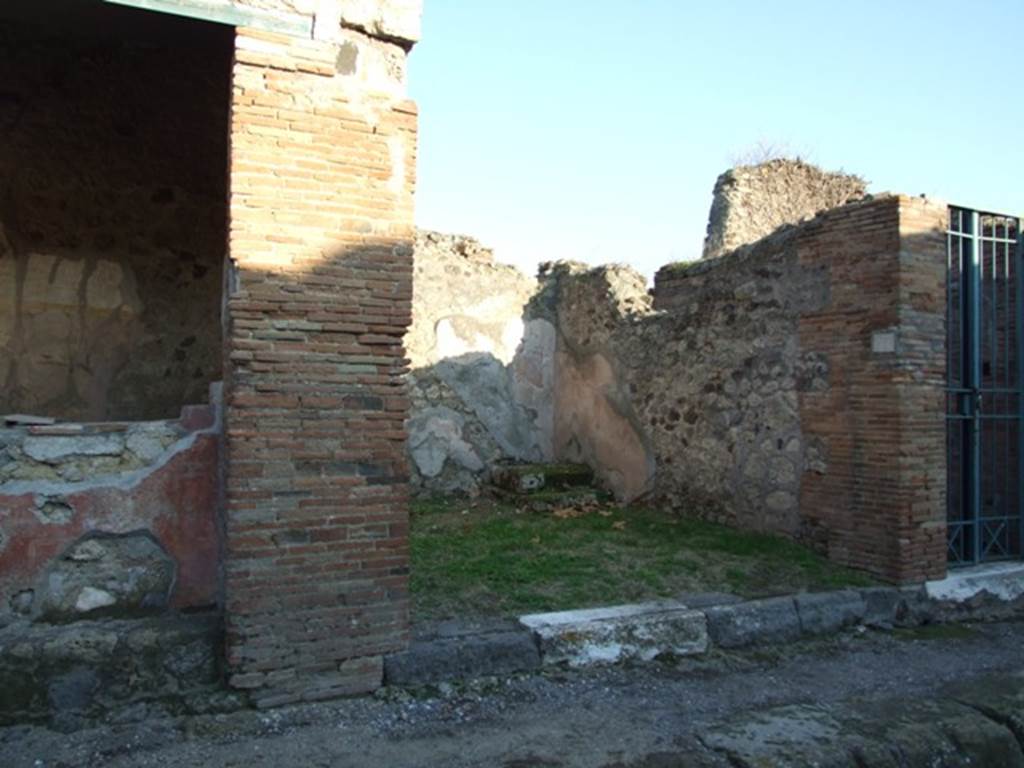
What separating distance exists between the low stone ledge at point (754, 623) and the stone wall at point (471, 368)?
4.01 metres

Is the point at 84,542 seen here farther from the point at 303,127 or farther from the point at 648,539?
the point at 648,539

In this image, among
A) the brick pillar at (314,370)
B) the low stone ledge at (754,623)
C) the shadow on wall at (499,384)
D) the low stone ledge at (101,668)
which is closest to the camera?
the low stone ledge at (101,668)

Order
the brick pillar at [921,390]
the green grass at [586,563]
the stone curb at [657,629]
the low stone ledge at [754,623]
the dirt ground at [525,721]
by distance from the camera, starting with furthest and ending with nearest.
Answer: the brick pillar at [921,390] < the green grass at [586,563] < the low stone ledge at [754,623] < the stone curb at [657,629] < the dirt ground at [525,721]

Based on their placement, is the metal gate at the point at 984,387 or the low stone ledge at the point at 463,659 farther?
the metal gate at the point at 984,387

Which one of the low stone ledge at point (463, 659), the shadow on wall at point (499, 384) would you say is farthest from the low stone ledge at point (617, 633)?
the shadow on wall at point (499, 384)

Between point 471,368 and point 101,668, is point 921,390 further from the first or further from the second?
point 101,668

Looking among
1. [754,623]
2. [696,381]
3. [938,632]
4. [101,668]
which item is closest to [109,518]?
[101,668]

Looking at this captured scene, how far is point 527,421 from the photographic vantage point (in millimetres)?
8688

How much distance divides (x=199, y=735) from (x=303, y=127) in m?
2.52

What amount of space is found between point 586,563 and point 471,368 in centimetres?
344

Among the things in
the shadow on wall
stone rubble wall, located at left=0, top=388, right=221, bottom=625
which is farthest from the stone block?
the shadow on wall

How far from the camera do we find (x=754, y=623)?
4438 mm

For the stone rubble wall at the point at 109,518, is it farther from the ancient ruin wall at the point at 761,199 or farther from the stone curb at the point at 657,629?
the ancient ruin wall at the point at 761,199

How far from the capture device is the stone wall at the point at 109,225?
5.12 m
